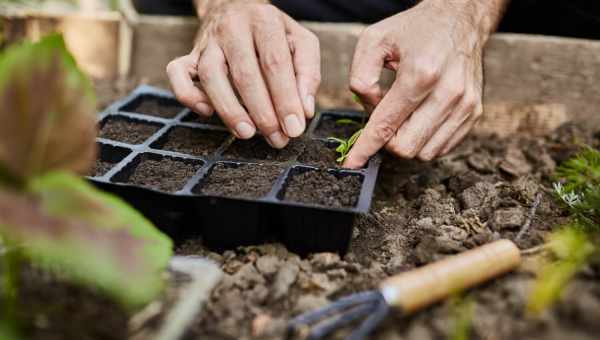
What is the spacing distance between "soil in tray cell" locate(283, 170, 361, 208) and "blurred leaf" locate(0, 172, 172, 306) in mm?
495

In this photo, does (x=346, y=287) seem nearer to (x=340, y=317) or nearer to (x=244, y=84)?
(x=340, y=317)

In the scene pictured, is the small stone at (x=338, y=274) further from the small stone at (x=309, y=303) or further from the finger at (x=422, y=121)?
the finger at (x=422, y=121)

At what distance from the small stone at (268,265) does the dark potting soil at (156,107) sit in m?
0.76

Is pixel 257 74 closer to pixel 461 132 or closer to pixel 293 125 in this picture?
pixel 293 125

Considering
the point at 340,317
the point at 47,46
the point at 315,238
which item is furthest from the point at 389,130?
the point at 47,46

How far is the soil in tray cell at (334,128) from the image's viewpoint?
1.86m

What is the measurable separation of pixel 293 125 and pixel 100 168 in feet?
1.73

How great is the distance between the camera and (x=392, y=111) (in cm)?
157

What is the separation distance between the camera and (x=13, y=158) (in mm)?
966

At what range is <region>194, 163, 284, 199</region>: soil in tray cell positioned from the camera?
147cm

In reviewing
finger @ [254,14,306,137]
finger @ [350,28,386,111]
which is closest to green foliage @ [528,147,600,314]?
finger @ [350,28,386,111]

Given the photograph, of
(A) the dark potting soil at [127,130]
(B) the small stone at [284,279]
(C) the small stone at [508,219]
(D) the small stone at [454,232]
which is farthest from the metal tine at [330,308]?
(A) the dark potting soil at [127,130]

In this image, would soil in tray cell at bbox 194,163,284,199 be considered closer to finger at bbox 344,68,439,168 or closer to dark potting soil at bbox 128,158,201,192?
dark potting soil at bbox 128,158,201,192

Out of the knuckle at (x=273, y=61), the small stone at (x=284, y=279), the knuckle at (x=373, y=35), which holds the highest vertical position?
the knuckle at (x=373, y=35)
